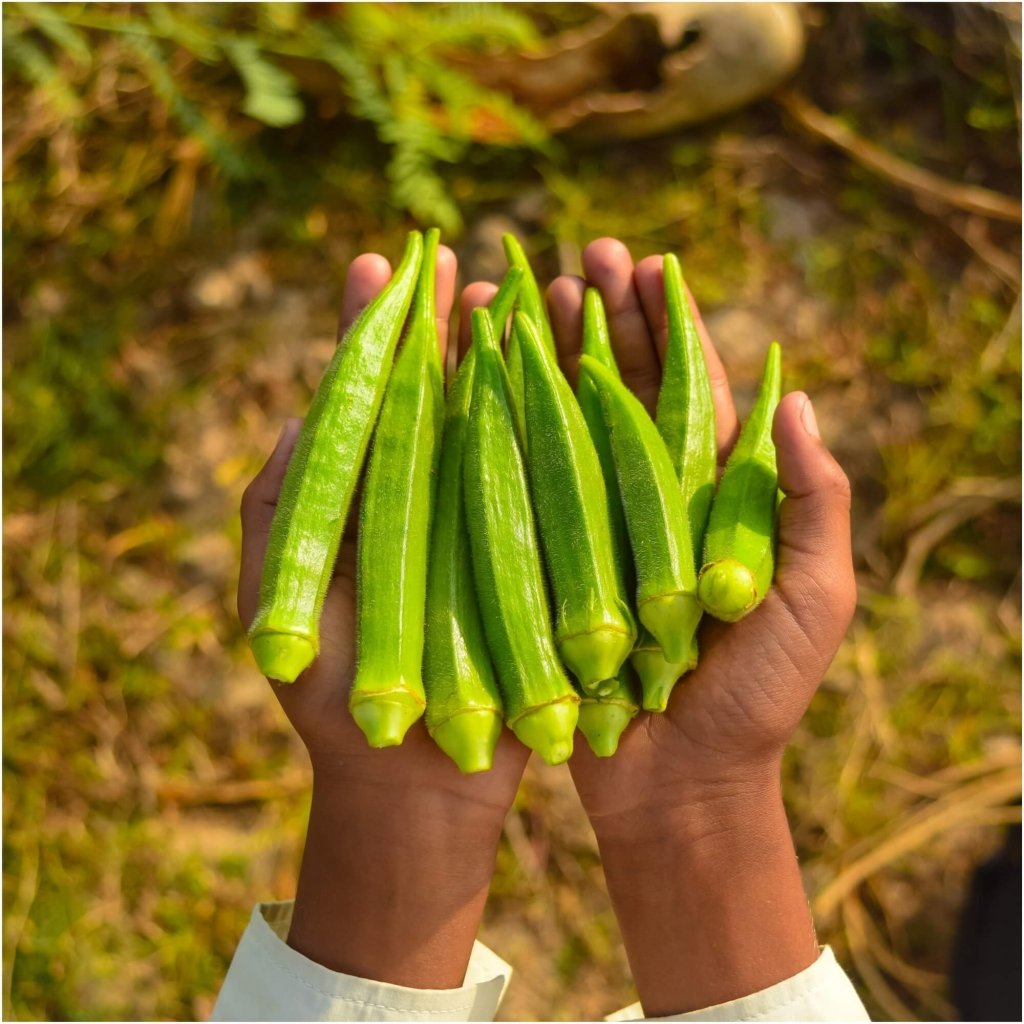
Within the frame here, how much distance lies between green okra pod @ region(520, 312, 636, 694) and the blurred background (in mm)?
1542

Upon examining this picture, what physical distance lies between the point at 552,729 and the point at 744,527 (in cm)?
67

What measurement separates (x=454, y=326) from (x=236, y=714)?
1.71 meters

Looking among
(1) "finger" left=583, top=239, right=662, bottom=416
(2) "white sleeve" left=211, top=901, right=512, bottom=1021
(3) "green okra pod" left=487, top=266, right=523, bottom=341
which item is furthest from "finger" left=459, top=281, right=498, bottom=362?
(2) "white sleeve" left=211, top=901, right=512, bottom=1021

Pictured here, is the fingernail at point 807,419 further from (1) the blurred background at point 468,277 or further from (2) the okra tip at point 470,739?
(1) the blurred background at point 468,277

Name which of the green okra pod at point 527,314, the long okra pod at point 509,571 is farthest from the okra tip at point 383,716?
the green okra pod at point 527,314

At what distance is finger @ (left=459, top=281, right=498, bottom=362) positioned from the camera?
9.79ft

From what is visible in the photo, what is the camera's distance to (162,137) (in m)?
4.18

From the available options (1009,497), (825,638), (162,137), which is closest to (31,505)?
(162,137)

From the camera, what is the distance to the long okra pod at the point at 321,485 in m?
2.33

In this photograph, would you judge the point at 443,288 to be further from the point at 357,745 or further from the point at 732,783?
the point at 732,783

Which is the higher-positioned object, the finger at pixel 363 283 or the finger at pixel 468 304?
the finger at pixel 363 283

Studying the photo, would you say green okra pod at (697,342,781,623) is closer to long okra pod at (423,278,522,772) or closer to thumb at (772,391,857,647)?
thumb at (772,391,857,647)

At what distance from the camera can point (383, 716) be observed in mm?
2236

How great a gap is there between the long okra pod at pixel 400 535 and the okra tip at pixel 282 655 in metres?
0.14
